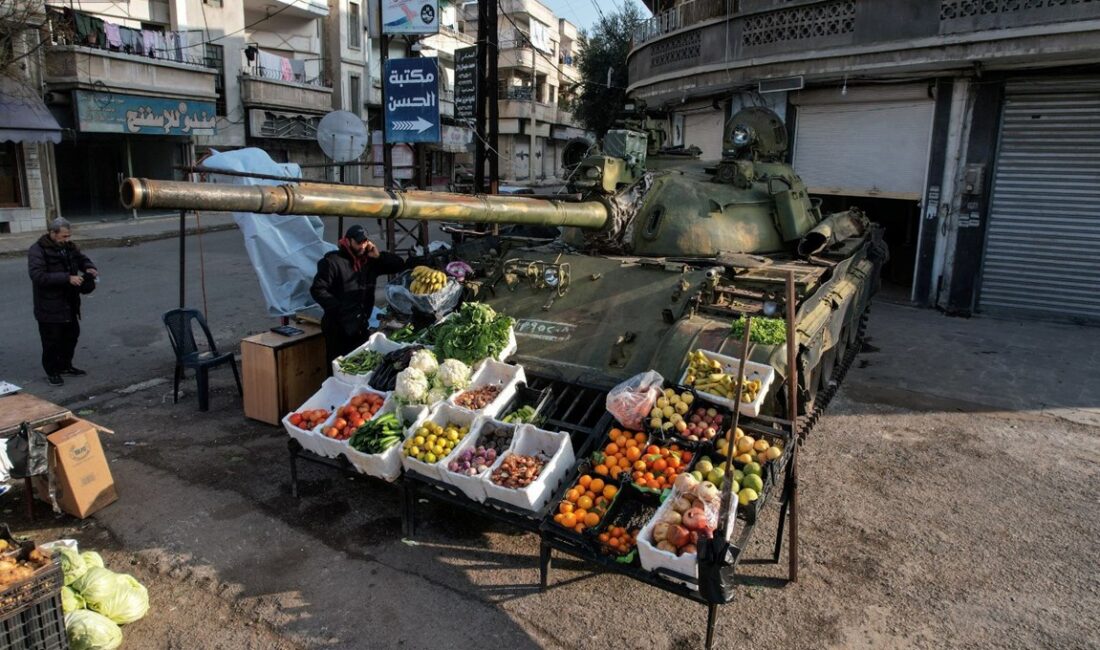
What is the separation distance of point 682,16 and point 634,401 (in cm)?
1405

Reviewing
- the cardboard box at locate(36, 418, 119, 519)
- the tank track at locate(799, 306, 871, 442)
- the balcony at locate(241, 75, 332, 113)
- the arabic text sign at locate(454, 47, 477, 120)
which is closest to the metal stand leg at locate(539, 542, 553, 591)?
the tank track at locate(799, 306, 871, 442)

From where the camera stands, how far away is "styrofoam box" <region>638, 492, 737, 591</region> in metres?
4.03

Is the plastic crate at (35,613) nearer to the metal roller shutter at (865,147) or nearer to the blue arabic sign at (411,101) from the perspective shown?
the blue arabic sign at (411,101)

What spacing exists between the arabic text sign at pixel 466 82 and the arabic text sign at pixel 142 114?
38.0ft

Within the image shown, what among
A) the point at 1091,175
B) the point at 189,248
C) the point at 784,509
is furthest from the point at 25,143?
the point at 1091,175

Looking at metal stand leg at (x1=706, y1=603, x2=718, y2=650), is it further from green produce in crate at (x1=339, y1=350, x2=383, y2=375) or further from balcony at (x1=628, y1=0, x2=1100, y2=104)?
balcony at (x1=628, y1=0, x2=1100, y2=104)

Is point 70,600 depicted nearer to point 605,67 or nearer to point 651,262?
point 651,262

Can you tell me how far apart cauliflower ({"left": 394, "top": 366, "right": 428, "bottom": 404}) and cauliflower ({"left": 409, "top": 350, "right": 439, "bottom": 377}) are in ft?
0.33

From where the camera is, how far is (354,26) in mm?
31719

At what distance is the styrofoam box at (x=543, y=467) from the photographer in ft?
15.4

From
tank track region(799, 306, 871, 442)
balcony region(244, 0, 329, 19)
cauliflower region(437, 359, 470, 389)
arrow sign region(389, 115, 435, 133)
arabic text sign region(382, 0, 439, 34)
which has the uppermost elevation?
balcony region(244, 0, 329, 19)

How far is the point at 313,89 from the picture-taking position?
91.6 feet

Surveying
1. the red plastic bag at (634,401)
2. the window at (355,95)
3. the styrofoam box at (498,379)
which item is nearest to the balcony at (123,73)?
the window at (355,95)

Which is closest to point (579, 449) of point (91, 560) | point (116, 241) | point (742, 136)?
point (91, 560)
